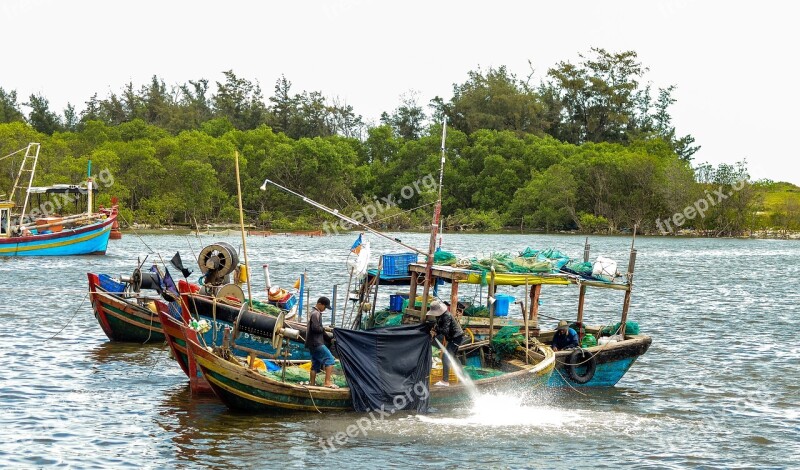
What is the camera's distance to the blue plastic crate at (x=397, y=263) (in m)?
21.3

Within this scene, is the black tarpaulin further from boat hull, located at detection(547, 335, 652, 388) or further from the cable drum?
the cable drum

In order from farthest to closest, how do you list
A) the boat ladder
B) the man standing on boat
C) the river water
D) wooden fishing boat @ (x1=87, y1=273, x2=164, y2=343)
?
1. the boat ladder
2. wooden fishing boat @ (x1=87, y1=273, x2=164, y2=343)
3. the man standing on boat
4. the river water

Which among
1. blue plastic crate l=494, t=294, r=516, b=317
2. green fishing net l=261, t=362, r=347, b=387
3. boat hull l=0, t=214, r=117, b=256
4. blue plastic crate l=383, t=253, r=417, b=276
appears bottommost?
boat hull l=0, t=214, r=117, b=256

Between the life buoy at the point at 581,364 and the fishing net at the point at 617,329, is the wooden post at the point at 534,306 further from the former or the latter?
the fishing net at the point at 617,329

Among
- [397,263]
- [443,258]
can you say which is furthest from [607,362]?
[397,263]

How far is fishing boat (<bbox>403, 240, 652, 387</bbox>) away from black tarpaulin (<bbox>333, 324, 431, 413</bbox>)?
4.36ft

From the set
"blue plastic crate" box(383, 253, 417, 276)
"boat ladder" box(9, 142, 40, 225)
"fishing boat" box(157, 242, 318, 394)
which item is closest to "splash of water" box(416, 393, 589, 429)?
"fishing boat" box(157, 242, 318, 394)

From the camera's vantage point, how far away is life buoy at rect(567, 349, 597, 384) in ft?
68.3

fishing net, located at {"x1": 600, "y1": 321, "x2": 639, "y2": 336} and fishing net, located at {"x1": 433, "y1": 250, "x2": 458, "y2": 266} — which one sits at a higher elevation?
fishing net, located at {"x1": 433, "y1": 250, "x2": 458, "y2": 266}

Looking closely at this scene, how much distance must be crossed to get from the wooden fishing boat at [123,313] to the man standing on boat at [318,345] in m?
8.65

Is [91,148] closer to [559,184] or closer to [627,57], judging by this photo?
[559,184]

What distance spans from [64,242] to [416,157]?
205ft

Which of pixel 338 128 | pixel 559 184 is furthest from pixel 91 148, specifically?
pixel 559 184

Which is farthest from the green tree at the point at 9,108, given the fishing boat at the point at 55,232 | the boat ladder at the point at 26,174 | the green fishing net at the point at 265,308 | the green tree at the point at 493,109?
the green fishing net at the point at 265,308
